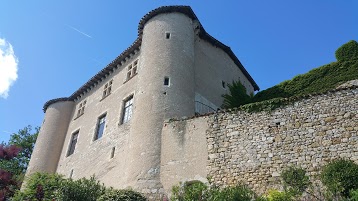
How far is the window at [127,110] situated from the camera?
736 inches

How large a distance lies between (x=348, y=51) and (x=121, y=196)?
1155 cm

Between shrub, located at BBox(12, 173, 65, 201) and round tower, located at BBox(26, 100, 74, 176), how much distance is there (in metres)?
5.30

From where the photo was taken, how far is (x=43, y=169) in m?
22.7

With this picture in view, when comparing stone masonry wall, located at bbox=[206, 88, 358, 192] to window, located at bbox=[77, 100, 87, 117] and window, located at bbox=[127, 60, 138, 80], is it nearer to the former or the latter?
window, located at bbox=[127, 60, 138, 80]

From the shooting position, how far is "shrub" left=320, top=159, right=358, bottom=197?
1037 cm

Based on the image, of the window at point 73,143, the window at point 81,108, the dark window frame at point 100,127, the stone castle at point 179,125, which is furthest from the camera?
the window at point 81,108

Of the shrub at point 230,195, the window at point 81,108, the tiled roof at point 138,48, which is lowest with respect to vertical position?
the shrub at point 230,195

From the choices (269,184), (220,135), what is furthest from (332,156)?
(220,135)

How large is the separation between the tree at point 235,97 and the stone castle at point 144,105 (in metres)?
0.36

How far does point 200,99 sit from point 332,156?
7302mm

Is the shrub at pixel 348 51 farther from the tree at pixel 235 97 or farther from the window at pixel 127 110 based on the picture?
the window at pixel 127 110

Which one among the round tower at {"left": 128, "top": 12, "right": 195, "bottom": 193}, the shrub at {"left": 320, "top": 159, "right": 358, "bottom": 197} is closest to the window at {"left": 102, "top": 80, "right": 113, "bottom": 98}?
the round tower at {"left": 128, "top": 12, "right": 195, "bottom": 193}

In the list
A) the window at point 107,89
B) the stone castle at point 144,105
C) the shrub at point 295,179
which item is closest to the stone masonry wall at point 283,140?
the shrub at point 295,179

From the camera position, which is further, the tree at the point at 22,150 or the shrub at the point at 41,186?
the tree at the point at 22,150
